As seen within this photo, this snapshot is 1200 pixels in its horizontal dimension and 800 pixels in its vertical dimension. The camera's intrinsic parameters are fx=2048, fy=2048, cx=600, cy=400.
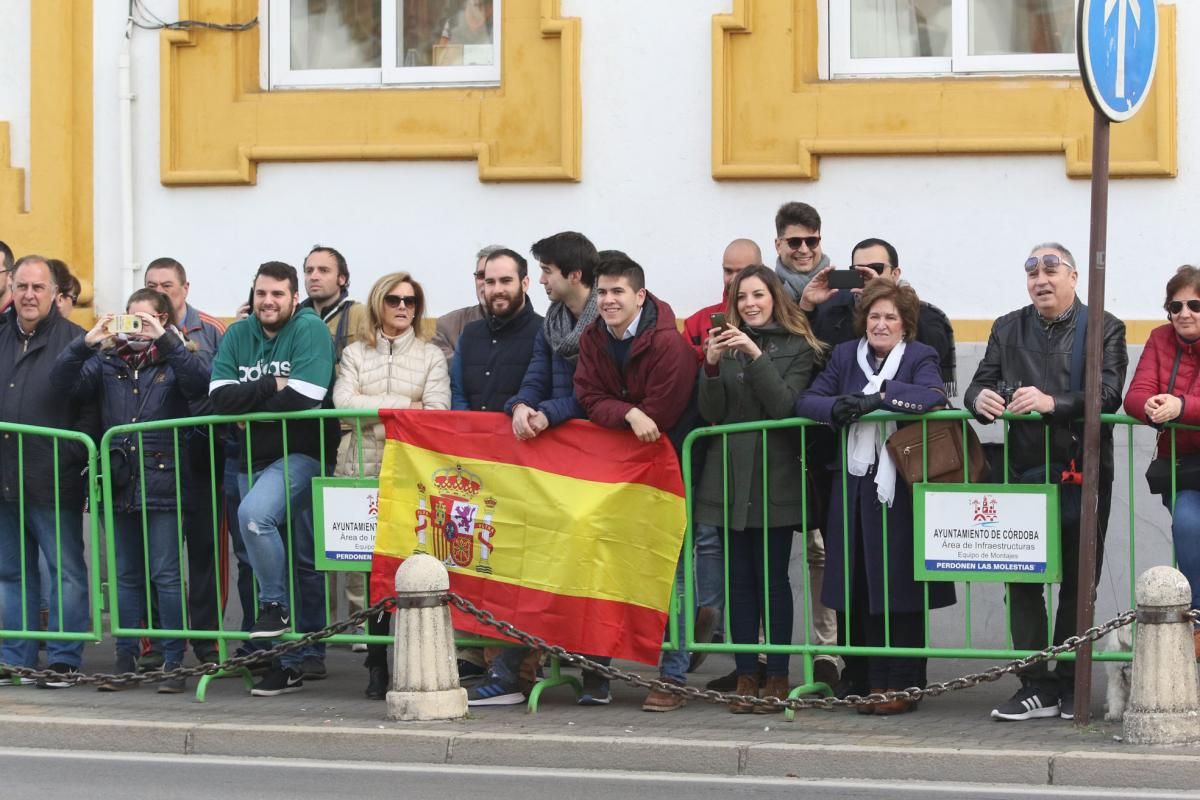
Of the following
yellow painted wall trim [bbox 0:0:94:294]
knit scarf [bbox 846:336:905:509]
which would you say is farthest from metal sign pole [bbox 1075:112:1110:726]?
yellow painted wall trim [bbox 0:0:94:294]

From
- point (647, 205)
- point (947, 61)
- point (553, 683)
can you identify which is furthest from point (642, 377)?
point (947, 61)

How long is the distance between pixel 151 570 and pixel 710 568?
114 inches

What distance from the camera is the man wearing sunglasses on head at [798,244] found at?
34.9 ft

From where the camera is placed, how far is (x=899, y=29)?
40.1ft

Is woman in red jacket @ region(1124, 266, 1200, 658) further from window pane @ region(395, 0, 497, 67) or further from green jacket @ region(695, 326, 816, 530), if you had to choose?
window pane @ region(395, 0, 497, 67)

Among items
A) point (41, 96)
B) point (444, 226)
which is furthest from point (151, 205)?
point (444, 226)

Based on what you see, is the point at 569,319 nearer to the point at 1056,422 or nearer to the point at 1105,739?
the point at 1056,422

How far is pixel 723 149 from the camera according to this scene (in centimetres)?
1205

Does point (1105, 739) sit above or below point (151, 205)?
below

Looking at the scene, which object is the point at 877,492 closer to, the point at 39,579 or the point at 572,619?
the point at 572,619

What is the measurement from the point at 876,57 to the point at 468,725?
203 inches

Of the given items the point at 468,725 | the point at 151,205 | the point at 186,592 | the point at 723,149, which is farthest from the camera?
the point at 151,205

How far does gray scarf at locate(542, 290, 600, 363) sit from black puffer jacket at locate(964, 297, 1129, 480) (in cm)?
187

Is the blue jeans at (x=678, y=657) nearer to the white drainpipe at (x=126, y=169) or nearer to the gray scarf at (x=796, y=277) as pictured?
the gray scarf at (x=796, y=277)
